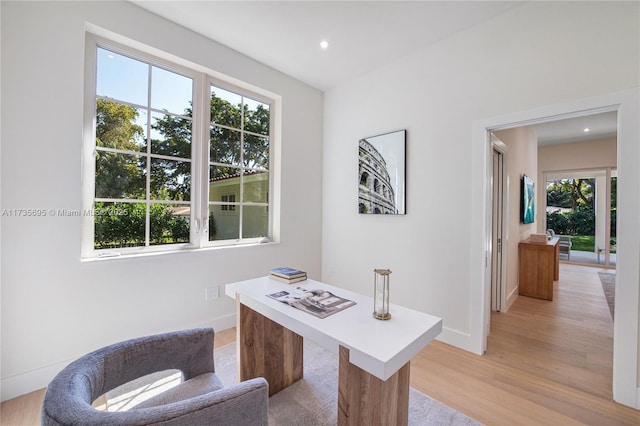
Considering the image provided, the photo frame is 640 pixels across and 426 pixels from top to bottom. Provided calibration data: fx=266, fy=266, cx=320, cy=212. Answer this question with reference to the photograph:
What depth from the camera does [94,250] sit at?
212cm

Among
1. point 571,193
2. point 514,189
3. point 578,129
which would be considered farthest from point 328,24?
point 571,193

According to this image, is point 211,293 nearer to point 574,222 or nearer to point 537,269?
point 537,269

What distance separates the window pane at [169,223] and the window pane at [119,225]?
85 millimetres

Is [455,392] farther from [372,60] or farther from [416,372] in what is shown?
[372,60]

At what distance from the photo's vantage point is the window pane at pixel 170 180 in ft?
7.89

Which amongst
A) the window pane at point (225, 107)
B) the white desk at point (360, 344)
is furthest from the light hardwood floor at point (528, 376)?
the window pane at point (225, 107)

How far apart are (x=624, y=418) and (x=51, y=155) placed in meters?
4.08

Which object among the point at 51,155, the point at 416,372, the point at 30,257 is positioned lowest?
the point at 416,372

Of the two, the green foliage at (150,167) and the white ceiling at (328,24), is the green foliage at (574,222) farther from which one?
the green foliage at (150,167)

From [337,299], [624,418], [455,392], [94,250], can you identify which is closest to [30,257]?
[94,250]

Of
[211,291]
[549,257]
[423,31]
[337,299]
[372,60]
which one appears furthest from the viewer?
[549,257]

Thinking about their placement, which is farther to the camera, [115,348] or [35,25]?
[35,25]

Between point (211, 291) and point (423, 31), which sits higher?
point (423, 31)

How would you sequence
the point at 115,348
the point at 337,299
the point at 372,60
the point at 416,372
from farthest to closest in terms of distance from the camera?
the point at 372,60 < the point at 416,372 < the point at 337,299 < the point at 115,348
